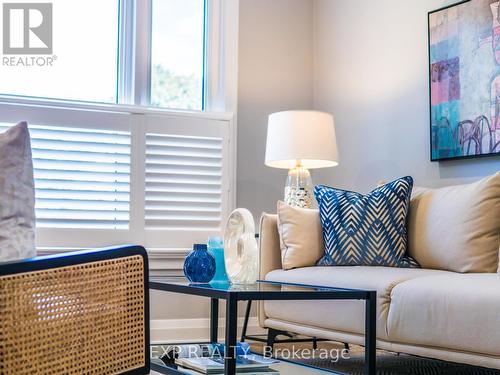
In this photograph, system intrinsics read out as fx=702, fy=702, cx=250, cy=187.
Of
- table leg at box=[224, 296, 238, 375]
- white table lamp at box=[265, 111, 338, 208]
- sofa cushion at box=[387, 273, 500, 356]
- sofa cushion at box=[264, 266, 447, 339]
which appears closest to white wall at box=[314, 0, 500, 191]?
white table lamp at box=[265, 111, 338, 208]

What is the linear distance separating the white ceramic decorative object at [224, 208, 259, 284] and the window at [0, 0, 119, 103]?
1.74 m

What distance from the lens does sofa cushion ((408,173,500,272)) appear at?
2.77 metres

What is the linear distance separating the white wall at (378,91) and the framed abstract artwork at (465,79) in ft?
0.27

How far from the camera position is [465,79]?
3418mm

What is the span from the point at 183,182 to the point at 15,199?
2841 mm

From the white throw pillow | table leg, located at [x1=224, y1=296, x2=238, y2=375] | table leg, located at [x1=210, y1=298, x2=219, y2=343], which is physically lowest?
table leg, located at [x1=210, y1=298, x2=219, y2=343]

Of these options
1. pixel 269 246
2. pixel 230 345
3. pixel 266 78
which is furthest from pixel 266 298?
pixel 266 78

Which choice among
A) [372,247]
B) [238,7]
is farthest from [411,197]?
[238,7]

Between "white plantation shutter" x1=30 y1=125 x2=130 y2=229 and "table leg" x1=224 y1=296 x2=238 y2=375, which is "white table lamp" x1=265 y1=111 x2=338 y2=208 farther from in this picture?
"table leg" x1=224 y1=296 x2=238 y2=375

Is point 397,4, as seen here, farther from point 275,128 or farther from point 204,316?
point 204,316

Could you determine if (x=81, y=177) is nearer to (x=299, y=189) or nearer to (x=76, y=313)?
(x=299, y=189)

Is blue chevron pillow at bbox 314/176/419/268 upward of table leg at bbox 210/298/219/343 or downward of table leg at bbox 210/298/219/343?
upward

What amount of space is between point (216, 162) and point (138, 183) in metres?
0.50

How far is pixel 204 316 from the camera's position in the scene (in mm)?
4176
